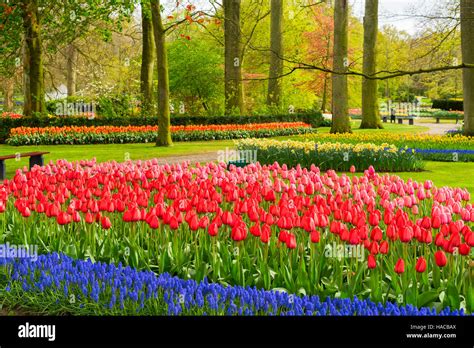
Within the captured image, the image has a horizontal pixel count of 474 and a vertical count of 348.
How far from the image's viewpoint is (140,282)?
482 centimetres

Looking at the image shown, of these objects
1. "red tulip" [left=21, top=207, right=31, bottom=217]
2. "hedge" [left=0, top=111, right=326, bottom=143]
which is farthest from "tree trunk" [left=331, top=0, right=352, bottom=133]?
"red tulip" [left=21, top=207, right=31, bottom=217]

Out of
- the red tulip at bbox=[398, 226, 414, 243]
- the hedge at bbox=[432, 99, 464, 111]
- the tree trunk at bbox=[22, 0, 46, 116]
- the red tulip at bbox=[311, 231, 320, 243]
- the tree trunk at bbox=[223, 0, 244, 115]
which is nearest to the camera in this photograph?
the red tulip at bbox=[398, 226, 414, 243]

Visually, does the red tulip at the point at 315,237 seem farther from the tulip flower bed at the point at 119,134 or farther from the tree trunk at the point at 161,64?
the tulip flower bed at the point at 119,134

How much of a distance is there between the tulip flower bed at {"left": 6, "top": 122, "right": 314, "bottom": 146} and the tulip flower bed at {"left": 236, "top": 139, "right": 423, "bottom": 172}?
1029cm

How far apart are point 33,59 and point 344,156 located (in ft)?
49.0

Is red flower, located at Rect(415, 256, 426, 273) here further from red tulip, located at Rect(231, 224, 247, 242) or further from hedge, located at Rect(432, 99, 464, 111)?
hedge, located at Rect(432, 99, 464, 111)

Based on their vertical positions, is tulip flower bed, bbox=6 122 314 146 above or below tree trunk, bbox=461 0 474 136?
below

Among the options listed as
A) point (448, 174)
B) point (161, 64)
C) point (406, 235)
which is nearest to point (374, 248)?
point (406, 235)

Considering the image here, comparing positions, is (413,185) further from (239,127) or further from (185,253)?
(239,127)

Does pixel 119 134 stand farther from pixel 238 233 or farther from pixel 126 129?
pixel 238 233

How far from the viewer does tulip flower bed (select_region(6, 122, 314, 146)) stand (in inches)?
935

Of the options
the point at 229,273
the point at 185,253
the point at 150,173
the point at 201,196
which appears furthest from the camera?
the point at 150,173
